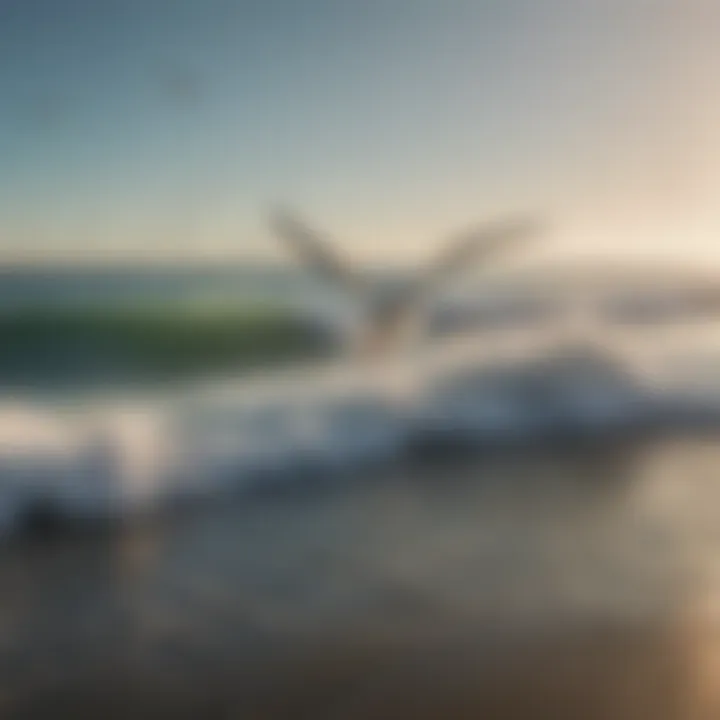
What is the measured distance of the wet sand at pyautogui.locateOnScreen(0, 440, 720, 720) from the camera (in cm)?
112

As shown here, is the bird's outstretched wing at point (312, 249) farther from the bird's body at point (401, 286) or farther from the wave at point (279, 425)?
the wave at point (279, 425)

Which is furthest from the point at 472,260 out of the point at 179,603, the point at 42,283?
the point at 179,603

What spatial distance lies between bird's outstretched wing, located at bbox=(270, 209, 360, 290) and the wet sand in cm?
59

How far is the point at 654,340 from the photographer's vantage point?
2.48 metres

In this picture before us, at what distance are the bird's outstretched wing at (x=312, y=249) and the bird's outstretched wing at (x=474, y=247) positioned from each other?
0.60 feet

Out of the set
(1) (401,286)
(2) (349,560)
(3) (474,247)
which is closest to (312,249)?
(1) (401,286)

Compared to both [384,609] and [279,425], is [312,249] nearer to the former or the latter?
[279,425]

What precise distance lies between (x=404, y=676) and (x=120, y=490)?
73 centimetres

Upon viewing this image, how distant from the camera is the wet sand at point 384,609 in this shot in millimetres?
1117

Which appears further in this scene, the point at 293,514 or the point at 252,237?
the point at 252,237

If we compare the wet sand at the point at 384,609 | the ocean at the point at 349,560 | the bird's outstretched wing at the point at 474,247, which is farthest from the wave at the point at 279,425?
the bird's outstretched wing at the point at 474,247

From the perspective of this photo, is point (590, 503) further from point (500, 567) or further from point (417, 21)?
point (417, 21)

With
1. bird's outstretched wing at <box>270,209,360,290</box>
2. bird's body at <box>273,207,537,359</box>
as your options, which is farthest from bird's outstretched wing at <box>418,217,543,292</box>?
bird's outstretched wing at <box>270,209,360,290</box>

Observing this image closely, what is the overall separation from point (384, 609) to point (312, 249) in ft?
3.44
